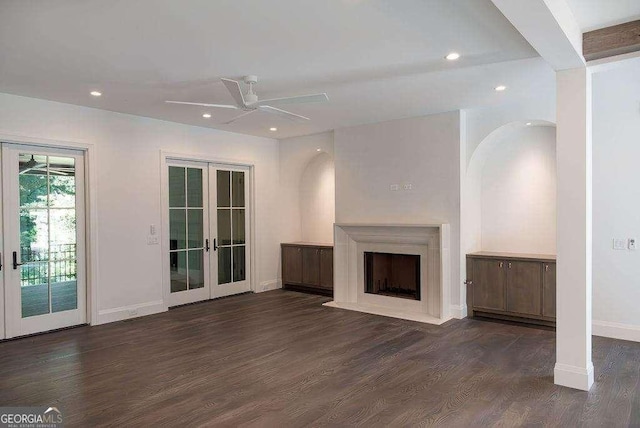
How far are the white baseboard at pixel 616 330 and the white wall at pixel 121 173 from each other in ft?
18.2

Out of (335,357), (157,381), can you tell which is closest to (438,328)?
(335,357)

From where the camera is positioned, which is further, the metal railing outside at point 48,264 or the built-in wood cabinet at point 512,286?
the built-in wood cabinet at point 512,286

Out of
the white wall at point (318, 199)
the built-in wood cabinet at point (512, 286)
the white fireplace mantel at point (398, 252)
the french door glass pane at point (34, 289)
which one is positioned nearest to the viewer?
the french door glass pane at point (34, 289)

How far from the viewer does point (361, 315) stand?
595 cm

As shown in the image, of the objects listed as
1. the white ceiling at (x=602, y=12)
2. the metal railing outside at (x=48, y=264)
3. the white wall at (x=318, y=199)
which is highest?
the white ceiling at (x=602, y=12)

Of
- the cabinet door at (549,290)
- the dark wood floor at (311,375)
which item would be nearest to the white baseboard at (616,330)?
the dark wood floor at (311,375)

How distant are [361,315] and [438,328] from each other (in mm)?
1108

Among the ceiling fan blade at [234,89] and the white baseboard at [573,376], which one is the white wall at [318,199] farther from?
the white baseboard at [573,376]

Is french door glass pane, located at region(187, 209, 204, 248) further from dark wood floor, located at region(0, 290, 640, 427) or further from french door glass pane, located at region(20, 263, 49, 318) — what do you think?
french door glass pane, located at region(20, 263, 49, 318)

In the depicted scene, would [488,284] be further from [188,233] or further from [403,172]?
[188,233]

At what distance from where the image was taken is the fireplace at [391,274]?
6.26 meters

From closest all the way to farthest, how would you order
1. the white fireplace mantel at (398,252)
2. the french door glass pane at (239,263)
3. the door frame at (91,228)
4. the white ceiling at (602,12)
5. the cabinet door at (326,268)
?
1. the white ceiling at (602,12)
2. the door frame at (91,228)
3. the white fireplace mantel at (398,252)
4. the cabinet door at (326,268)
5. the french door glass pane at (239,263)

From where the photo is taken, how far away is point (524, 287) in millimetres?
5309

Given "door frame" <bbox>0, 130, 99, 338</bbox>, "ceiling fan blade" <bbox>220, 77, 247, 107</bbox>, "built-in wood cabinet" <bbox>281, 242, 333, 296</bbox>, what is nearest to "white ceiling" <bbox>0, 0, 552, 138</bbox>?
"ceiling fan blade" <bbox>220, 77, 247, 107</bbox>
